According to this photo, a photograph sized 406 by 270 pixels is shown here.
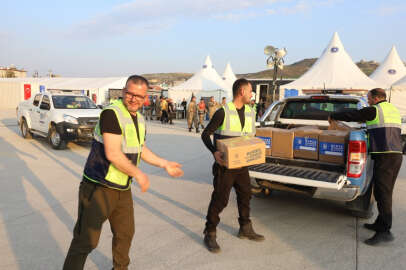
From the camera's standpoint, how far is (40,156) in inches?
335

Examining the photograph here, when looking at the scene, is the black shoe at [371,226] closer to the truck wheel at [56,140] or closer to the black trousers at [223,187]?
the black trousers at [223,187]

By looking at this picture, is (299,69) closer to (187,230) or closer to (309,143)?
(309,143)

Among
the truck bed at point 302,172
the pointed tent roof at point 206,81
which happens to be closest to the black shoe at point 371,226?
the truck bed at point 302,172

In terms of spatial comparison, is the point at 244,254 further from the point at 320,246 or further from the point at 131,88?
the point at 131,88

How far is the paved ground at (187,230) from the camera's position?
3.23m

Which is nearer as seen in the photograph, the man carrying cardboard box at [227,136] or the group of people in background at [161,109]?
the man carrying cardboard box at [227,136]

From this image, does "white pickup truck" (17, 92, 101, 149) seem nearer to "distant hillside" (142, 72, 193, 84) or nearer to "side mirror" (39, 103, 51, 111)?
"side mirror" (39, 103, 51, 111)

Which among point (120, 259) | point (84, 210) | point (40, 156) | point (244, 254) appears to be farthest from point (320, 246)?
point (40, 156)

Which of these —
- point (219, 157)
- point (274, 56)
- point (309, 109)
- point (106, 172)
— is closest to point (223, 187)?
point (219, 157)

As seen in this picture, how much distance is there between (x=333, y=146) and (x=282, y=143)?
0.70 m

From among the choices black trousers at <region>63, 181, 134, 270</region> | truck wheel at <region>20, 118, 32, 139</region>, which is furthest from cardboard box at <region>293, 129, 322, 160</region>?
truck wheel at <region>20, 118, 32, 139</region>

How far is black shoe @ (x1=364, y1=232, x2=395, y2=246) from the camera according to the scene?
3687mm

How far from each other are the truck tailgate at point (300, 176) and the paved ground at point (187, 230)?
0.69m

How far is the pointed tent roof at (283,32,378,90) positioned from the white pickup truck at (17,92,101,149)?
45.8 ft
